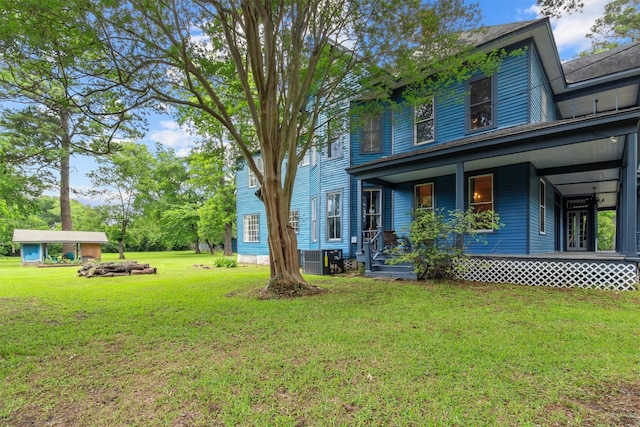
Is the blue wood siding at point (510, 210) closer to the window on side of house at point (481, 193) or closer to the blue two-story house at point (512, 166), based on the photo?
the blue two-story house at point (512, 166)

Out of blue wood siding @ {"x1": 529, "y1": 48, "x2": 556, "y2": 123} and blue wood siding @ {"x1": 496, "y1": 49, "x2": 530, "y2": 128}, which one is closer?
blue wood siding @ {"x1": 496, "y1": 49, "x2": 530, "y2": 128}

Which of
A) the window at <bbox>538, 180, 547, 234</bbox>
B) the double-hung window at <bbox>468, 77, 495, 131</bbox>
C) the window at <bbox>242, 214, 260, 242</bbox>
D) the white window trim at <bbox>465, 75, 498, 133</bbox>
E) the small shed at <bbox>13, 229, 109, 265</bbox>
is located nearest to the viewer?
the white window trim at <bbox>465, 75, 498, 133</bbox>

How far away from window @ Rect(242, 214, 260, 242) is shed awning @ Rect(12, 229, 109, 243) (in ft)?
34.1

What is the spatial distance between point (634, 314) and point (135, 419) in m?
6.53

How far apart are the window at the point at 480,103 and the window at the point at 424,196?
7.58 ft

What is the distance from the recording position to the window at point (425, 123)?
10.8 metres

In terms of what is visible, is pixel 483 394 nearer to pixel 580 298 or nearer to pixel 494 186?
pixel 580 298

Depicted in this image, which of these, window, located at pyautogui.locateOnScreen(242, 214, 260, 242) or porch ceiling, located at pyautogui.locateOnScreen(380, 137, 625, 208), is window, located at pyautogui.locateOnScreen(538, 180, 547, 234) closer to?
porch ceiling, located at pyautogui.locateOnScreen(380, 137, 625, 208)

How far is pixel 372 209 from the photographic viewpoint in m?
12.1

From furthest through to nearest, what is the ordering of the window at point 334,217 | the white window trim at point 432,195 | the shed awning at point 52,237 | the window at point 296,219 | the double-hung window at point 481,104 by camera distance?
the shed awning at point 52,237 → the window at point 296,219 → the window at point 334,217 → the white window trim at point 432,195 → the double-hung window at point 481,104

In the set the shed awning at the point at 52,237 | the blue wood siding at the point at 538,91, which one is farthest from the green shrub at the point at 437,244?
the shed awning at the point at 52,237

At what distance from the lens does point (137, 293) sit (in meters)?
7.98

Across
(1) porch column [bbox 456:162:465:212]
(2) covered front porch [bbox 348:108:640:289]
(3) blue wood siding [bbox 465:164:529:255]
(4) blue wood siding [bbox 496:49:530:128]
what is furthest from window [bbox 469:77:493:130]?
(1) porch column [bbox 456:162:465:212]

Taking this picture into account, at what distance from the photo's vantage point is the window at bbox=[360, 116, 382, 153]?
1202cm
